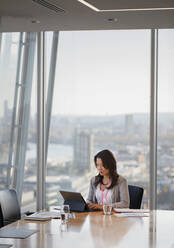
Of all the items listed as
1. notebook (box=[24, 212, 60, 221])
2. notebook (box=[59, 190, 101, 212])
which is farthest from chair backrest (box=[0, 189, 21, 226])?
notebook (box=[59, 190, 101, 212])

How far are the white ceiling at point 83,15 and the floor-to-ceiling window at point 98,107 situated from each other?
0.79 m

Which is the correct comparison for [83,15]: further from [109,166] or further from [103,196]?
[103,196]

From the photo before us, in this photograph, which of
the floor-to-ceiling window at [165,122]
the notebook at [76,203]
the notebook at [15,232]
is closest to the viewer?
the notebook at [15,232]

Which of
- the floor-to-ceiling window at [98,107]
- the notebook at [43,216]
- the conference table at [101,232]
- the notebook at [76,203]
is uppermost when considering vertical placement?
the floor-to-ceiling window at [98,107]

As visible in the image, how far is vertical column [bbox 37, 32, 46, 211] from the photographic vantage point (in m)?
7.41

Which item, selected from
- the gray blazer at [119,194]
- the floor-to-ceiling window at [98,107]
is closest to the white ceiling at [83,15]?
the floor-to-ceiling window at [98,107]

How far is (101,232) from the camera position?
4.14 m

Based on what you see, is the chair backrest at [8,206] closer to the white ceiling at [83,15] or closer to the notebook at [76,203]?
the notebook at [76,203]

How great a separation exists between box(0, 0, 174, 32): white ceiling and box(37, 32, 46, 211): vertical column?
0.81m

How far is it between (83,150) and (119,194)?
1752mm

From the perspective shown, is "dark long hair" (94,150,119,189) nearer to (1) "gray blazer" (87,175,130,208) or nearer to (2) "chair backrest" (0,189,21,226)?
(1) "gray blazer" (87,175,130,208)

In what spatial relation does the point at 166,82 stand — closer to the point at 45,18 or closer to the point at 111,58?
the point at 111,58

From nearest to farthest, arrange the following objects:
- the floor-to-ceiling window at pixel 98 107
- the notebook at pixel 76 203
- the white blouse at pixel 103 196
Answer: the notebook at pixel 76 203 < the white blouse at pixel 103 196 < the floor-to-ceiling window at pixel 98 107

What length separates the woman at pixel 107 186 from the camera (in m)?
5.66
